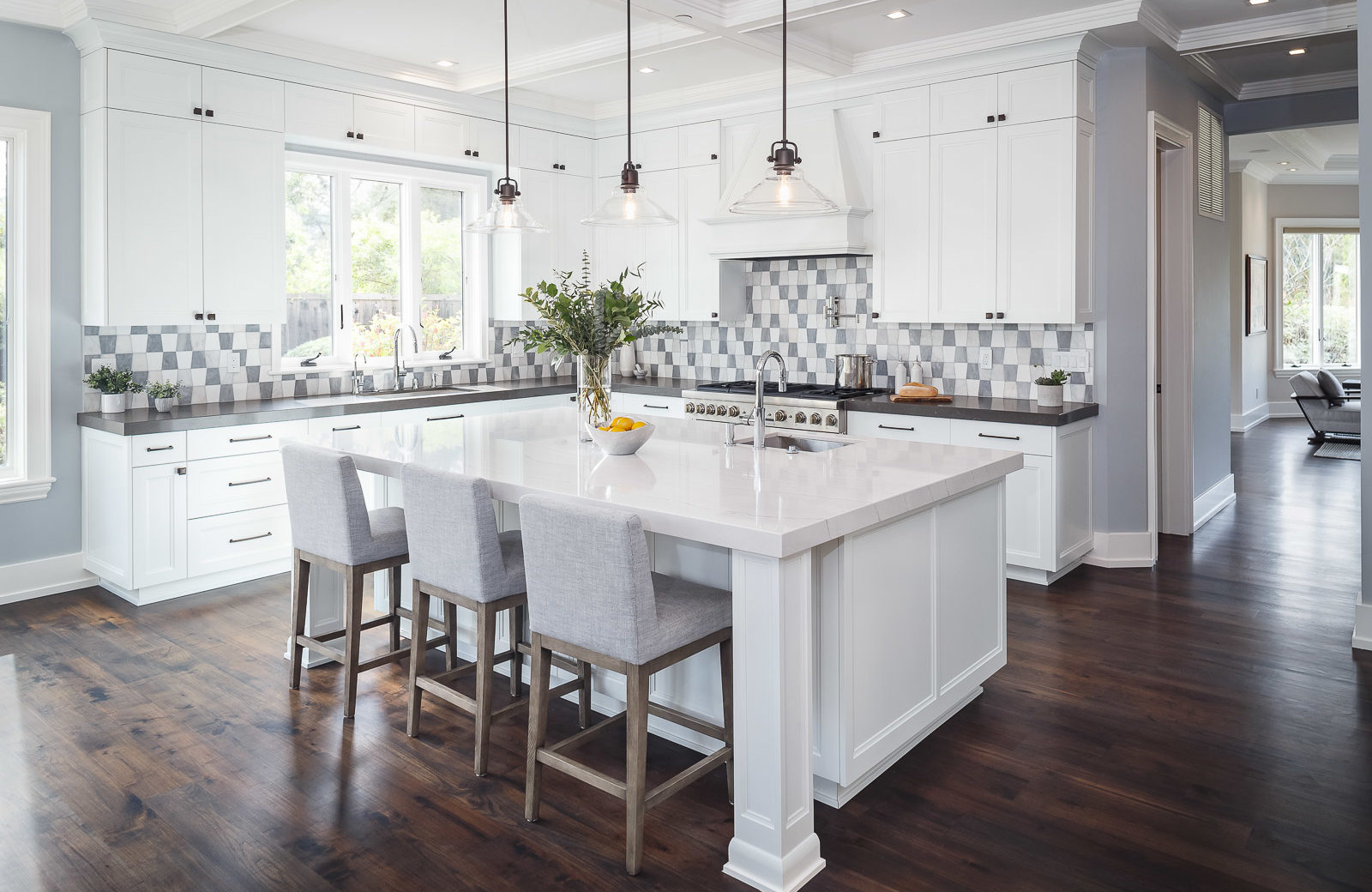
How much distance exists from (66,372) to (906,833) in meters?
4.42

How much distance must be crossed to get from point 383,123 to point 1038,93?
11.8ft

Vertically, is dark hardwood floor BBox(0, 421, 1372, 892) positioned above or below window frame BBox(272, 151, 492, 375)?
below

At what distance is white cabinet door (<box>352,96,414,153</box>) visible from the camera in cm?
556

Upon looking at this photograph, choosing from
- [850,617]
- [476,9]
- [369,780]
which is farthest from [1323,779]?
[476,9]

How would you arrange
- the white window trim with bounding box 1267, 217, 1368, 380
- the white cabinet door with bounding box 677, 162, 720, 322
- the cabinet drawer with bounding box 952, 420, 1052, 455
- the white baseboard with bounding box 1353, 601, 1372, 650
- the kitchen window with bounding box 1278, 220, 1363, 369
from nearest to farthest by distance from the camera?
the white baseboard with bounding box 1353, 601, 1372, 650, the cabinet drawer with bounding box 952, 420, 1052, 455, the white cabinet door with bounding box 677, 162, 720, 322, the white window trim with bounding box 1267, 217, 1368, 380, the kitchen window with bounding box 1278, 220, 1363, 369

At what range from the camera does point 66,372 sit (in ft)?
15.6

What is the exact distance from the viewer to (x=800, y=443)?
3.78 metres

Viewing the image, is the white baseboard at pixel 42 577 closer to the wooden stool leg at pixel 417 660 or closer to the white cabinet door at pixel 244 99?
the white cabinet door at pixel 244 99

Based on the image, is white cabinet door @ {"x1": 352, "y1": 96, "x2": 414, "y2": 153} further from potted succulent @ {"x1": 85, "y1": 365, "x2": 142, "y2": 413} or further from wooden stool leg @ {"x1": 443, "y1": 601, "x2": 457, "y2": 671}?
wooden stool leg @ {"x1": 443, "y1": 601, "x2": 457, "y2": 671}

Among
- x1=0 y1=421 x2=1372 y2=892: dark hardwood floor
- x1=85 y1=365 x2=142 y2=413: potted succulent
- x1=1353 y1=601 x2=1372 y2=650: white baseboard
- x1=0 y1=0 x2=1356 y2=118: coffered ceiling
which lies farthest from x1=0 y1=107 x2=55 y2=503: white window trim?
x1=1353 y1=601 x2=1372 y2=650: white baseboard

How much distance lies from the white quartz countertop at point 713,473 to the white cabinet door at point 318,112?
2.16 m

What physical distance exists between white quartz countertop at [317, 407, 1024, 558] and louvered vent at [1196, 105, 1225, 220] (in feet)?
11.9

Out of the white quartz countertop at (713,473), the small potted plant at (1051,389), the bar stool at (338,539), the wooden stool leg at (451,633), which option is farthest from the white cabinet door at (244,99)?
the small potted plant at (1051,389)

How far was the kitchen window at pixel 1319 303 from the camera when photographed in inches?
466
